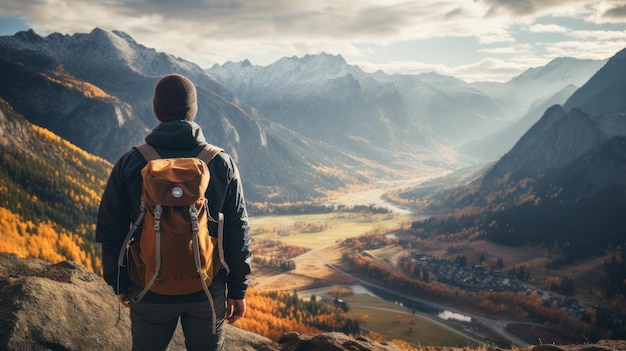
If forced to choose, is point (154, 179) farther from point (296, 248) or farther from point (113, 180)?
point (296, 248)

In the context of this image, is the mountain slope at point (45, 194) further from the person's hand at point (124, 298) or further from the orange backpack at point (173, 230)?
the orange backpack at point (173, 230)

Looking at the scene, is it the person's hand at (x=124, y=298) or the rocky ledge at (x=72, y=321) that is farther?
the rocky ledge at (x=72, y=321)

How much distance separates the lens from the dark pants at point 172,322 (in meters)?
6.64

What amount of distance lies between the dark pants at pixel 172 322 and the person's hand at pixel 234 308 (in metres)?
0.38

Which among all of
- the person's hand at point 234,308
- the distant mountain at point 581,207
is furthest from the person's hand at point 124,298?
the distant mountain at point 581,207

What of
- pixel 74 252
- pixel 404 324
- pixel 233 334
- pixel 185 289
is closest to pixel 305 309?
pixel 404 324

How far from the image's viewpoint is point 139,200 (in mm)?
Answer: 6781

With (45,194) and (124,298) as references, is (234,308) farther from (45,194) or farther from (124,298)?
(45,194)

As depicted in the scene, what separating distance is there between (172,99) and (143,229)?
2550 mm

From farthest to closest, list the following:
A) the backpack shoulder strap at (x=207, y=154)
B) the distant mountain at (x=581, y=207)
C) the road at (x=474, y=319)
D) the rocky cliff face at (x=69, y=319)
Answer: the distant mountain at (x=581, y=207)
the road at (x=474, y=319)
the rocky cliff face at (x=69, y=319)
the backpack shoulder strap at (x=207, y=154)

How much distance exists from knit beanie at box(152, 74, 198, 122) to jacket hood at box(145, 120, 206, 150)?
25 centimetres

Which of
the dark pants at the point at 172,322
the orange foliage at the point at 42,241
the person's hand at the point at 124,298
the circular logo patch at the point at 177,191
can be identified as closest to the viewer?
the circular logo patch at the point at 177,191

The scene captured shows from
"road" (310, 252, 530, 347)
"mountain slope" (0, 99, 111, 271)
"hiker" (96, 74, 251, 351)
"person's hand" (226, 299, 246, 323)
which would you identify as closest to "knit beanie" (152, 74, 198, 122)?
"hiker" (96, 74, 251, 351)

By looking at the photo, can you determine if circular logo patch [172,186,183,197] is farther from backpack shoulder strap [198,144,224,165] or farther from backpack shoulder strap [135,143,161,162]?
backpack shoulder strap [135,143,161,162]
